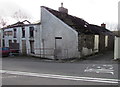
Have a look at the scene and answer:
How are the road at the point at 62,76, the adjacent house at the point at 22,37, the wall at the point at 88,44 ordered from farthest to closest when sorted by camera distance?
1. the adjacent house at the point at 22,37
2. the wall at the point at 88,44
3. the road at the point at 62,76

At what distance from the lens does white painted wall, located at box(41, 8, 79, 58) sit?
818 inches

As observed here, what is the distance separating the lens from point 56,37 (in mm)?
22328

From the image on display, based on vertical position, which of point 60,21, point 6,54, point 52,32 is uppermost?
point 60,21

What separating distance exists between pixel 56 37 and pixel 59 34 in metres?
0.69

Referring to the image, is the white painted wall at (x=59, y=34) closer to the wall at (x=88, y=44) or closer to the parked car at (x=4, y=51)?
the wall at (x=88, y=44)

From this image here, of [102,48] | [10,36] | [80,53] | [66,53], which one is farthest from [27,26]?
[102,48]

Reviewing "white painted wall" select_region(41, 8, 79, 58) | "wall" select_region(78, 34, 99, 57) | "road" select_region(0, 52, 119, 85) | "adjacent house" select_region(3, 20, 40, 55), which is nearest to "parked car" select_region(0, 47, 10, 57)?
"adjacent house" select_region(3, 20, 40, 55)

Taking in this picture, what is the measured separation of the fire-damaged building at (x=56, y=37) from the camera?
2092 cm

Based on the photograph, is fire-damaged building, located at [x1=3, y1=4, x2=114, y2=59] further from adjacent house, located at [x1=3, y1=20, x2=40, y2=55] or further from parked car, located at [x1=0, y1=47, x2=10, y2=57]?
parked car, located at [x1=0, y1=47, x2=10, y2=57]

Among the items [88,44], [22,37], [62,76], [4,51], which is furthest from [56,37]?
[62,76]

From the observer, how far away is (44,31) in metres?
23.5

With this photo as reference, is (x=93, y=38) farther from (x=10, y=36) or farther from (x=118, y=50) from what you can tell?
(x=10, y=36)

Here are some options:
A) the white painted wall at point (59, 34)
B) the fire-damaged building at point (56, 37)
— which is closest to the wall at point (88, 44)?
the fire-damaged building at point (56, 37)

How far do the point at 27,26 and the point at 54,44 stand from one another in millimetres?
5976
